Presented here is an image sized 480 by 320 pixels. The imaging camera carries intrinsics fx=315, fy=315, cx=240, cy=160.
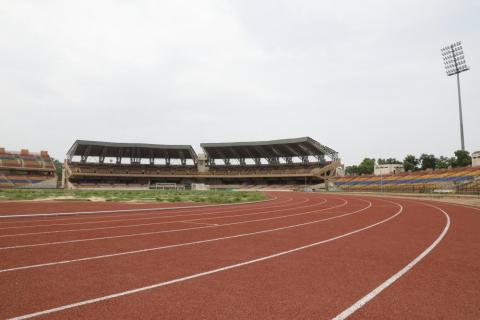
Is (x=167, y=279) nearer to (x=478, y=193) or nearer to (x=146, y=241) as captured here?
(x=146, y=241)

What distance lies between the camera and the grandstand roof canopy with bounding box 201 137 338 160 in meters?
66.6

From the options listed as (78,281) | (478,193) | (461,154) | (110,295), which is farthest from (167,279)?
(461,154)

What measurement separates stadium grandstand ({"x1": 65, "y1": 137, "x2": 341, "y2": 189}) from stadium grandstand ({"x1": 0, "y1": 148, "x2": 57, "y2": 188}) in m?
5.37

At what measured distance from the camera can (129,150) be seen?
75312 millimetres

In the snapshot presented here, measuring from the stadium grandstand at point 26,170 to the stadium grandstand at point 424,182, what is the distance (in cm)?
6378

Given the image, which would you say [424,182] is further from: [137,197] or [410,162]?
[410,162]

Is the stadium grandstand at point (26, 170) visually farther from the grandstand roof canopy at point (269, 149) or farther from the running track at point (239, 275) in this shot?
the running track at point (239, 275)

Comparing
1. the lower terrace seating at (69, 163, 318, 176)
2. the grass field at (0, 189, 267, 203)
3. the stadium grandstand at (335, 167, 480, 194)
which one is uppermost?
the lower terrace seating at (69, 163, 318, 176)

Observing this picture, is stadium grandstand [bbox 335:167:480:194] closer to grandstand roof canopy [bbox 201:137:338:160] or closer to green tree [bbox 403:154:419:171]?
grandstand roof canopy [bbox 201:137:338:160]

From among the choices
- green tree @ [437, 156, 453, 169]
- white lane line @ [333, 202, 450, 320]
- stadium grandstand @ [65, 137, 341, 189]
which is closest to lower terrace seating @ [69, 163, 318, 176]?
stadium grandstand @ [65, 137, 341, 189]

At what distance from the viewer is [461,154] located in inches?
2864

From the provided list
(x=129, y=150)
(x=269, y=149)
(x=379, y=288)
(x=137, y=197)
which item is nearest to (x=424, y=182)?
(x=269, y=149)

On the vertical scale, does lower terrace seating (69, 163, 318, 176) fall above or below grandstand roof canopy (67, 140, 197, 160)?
below

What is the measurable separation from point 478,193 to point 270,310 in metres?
34.2
